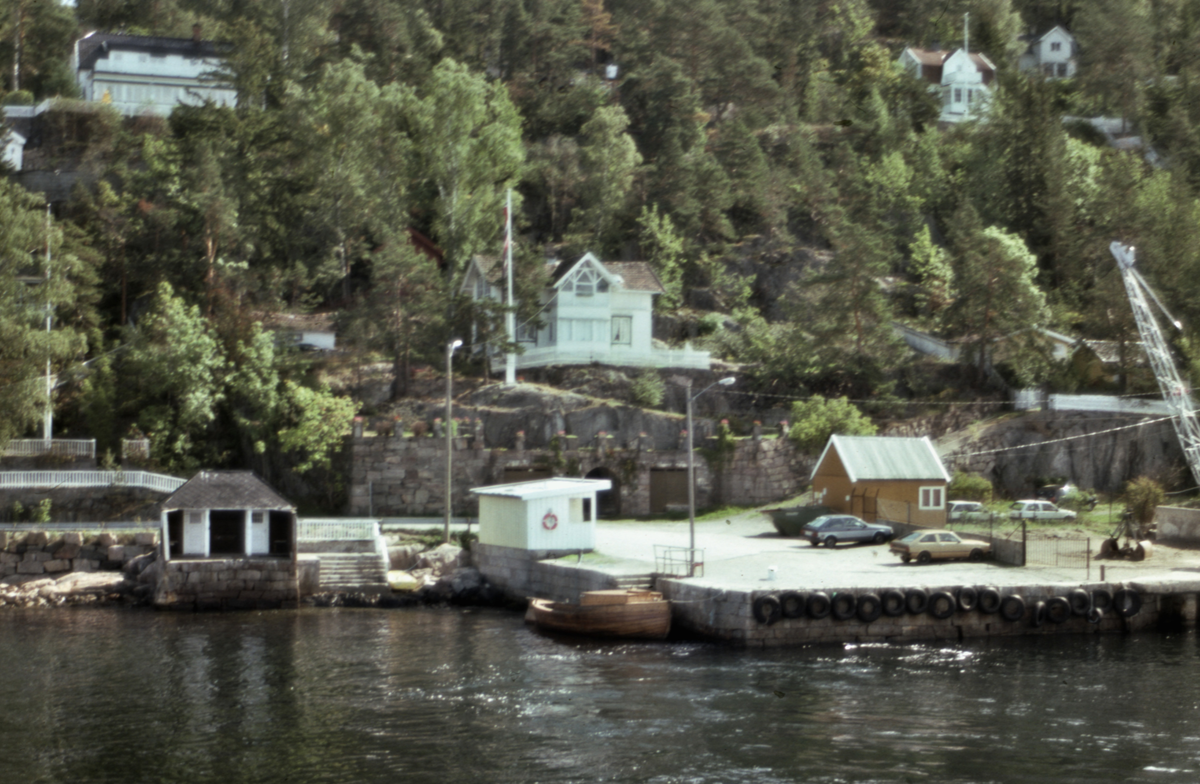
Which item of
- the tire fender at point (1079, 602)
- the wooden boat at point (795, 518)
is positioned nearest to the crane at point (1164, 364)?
the wooden boat at point (795, 518)

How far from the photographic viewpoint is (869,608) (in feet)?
119

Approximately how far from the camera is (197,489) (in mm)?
44156

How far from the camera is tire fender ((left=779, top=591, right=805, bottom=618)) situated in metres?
35.7

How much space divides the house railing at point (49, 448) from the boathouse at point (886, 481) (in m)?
31.5

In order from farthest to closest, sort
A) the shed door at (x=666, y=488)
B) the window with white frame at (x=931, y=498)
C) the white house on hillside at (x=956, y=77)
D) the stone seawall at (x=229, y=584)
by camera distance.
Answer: the white house on hillside at (x=956, y=77) → the shed door at (x=666, y=488) → the window with white frame at (x=931, y=498) → the stone seawall at (x=229, y=584)

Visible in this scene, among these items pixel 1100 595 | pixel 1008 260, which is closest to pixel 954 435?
pixel 1008 260

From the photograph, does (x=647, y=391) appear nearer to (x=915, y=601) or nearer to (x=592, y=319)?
(x=592, y=319)

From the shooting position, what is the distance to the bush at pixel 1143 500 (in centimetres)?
4925

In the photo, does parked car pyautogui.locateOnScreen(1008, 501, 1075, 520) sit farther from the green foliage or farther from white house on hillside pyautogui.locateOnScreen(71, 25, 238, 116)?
white house on hillside pyautogui.locateOnScreen(71, 25, 238, 116)

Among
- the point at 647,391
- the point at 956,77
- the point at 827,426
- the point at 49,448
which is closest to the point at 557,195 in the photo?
the point at 647,391

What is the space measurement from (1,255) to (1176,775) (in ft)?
152

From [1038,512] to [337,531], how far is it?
27.4m

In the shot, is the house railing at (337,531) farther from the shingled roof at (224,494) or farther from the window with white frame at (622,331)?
the window with white frame at (622,331)

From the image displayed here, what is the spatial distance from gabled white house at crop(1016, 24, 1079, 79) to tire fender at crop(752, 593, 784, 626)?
86756 mm
